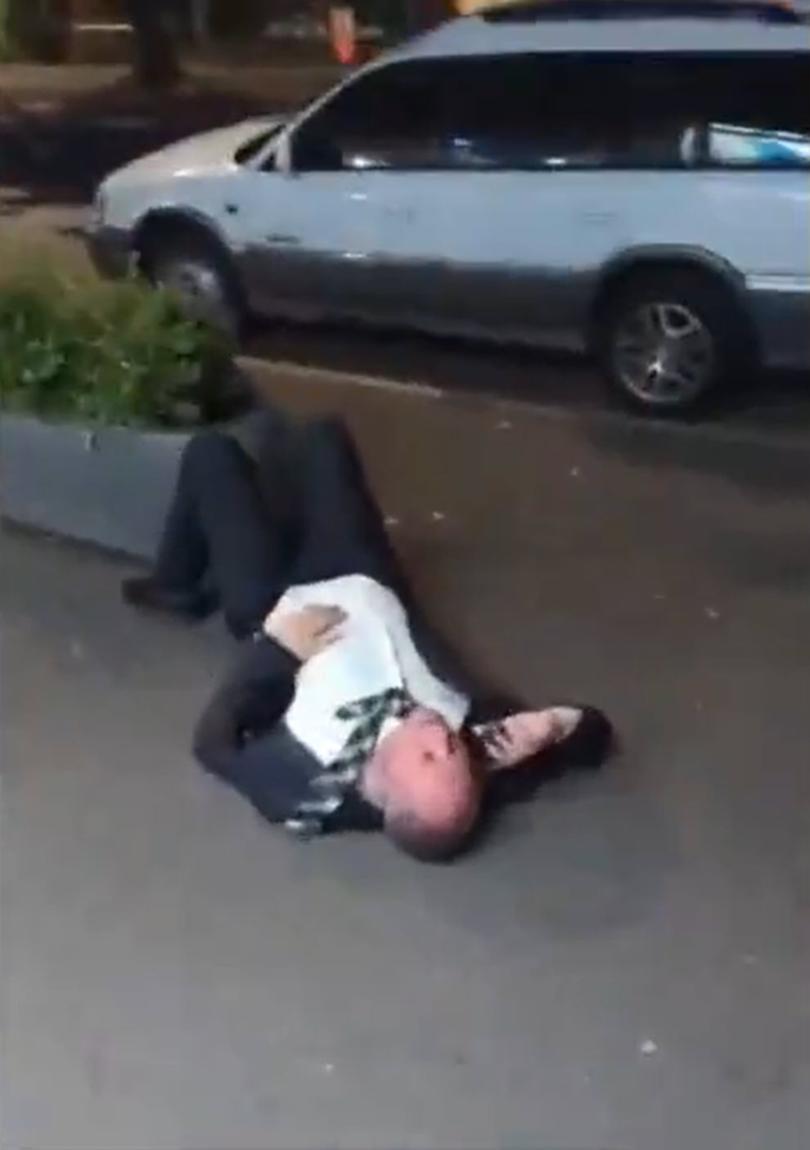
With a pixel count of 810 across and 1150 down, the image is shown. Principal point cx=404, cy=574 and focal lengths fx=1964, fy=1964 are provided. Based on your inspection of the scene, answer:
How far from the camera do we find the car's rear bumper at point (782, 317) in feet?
10.1

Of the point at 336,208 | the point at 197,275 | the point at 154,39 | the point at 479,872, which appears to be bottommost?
the point at 479,872

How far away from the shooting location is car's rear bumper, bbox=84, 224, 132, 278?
11.1ft

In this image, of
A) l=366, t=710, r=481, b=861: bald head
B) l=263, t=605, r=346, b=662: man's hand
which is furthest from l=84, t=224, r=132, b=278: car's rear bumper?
l=366, t=710, r=481, b=861: bald head

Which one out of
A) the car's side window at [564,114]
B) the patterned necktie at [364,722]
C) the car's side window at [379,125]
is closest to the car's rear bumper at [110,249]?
the car's side window at [379,125]

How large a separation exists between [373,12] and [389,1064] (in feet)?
5.65

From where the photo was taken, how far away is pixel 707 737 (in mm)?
2689

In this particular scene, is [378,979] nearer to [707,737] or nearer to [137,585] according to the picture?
[707,737]

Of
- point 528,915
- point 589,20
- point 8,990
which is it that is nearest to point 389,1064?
point 528,915

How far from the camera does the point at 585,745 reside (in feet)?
8.46

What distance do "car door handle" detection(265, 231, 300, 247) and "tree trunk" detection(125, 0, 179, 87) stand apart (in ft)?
0.97

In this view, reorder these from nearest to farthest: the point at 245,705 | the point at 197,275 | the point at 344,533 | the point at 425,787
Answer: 1. the point at 425,787
2. the point at 245,705
3. the point at 344,533
4. the point at 197,275

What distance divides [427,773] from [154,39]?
56.7 inches

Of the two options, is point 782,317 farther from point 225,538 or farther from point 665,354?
point 225,538

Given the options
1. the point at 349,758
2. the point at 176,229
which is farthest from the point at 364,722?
the point at 176,229
